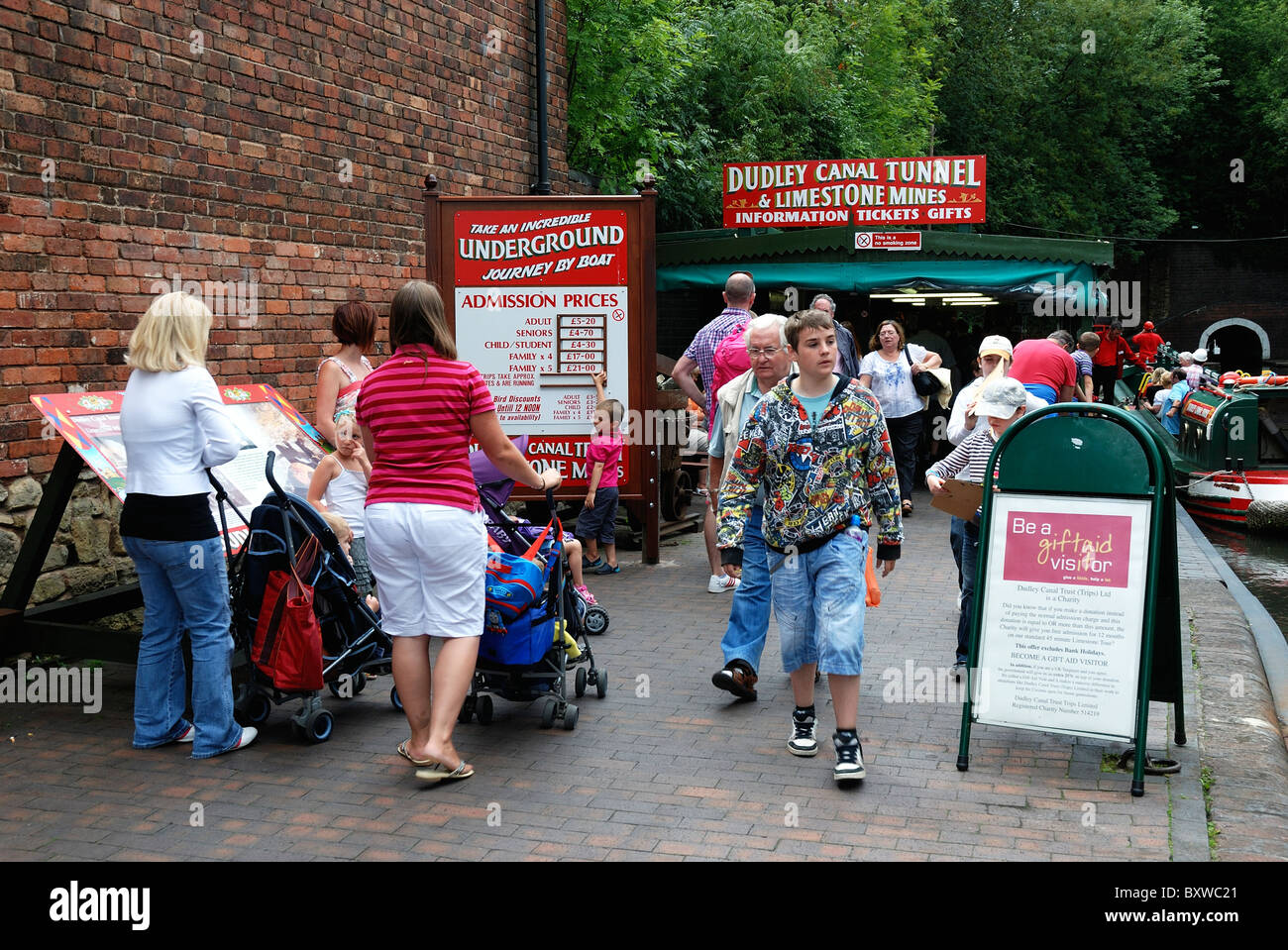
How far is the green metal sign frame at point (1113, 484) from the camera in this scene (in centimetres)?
491

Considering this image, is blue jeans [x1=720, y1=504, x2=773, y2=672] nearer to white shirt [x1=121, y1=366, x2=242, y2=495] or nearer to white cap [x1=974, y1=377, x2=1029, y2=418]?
white cap [x1=974, y1=377, x2=1029, y2=418]

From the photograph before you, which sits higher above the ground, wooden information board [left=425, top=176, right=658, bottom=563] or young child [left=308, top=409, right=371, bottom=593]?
wooden information board [left=425, top=176, right=658, bottom=563]

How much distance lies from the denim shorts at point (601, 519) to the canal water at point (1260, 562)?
5516 millimetres

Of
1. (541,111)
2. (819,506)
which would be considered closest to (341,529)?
(819,506)

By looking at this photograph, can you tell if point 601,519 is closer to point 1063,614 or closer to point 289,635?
point 289,635

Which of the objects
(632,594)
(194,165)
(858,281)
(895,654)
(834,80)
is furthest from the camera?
(834,80)

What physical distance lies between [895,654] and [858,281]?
838 cm

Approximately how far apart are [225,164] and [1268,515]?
13051mm

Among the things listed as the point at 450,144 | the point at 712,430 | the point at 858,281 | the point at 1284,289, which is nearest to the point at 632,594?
the point at 712,430

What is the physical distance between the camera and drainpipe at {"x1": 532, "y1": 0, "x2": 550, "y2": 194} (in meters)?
12.6

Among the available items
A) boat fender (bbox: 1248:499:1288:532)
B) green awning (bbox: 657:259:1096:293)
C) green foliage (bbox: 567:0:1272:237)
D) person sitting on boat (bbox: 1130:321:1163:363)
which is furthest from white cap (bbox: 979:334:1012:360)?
person sitting on boat (bbox: 1130:321:1163:363)

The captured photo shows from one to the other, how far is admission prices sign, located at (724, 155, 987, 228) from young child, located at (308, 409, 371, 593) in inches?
453

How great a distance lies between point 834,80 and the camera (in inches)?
1144

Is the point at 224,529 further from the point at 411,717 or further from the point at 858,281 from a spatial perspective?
the point at 858,281
